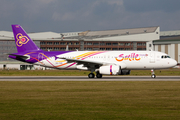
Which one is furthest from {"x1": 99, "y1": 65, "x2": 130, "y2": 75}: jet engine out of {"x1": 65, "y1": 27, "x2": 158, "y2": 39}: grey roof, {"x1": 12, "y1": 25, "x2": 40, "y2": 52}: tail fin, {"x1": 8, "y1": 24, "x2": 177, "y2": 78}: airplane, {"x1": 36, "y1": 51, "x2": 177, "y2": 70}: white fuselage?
{"x1": 65, "y1": 27, "x2": 158, "y2": 39}: grey roof

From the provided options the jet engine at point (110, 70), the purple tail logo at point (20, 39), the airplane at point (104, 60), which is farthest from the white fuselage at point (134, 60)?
the purple tail logo at point (20, 39)

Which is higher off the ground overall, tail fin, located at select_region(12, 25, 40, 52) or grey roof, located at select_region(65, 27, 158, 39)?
grey roof, located at select_region(65, 27, 158, 39)

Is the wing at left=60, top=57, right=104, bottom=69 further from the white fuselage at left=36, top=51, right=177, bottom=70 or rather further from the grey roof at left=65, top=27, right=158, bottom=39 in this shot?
the grey roof at left=65, top=27, right=158, bottom=39

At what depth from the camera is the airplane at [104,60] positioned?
4378 centimetres

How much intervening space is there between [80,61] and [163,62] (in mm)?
12873

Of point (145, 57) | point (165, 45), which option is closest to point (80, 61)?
point (145, 57)

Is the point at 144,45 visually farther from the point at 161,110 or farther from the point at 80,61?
the point at 161,110

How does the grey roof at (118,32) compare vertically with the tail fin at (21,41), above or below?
above

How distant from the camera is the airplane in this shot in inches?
1724

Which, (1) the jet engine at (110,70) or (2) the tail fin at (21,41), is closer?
(1) the jet engine at (110,70)

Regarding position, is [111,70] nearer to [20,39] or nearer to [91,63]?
[91,63]

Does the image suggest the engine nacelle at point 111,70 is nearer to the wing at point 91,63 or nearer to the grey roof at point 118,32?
the wing at point 91,63

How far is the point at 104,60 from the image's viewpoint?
45531 mm

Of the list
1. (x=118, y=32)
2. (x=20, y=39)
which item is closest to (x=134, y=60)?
(x=20, y=39)
